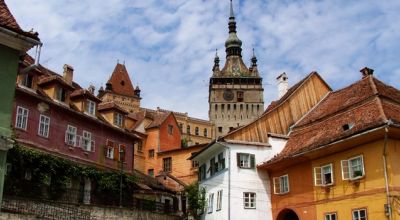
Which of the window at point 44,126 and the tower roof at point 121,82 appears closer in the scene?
the window at point 44,126

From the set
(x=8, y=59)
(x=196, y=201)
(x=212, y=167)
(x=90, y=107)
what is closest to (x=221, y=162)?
(x=212, y=167)

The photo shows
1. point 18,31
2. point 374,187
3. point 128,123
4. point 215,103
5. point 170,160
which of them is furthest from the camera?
point 215,103

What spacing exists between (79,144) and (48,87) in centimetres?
464

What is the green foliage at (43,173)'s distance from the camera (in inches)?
1069

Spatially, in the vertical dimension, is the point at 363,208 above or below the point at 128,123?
below

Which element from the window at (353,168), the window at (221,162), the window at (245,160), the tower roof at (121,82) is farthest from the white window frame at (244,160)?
the tower roof at (121,82)

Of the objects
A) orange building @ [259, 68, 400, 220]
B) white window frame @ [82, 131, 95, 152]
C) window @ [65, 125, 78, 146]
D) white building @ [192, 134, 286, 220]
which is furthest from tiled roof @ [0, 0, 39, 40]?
white window frame @ [82, 131, 95, 152]

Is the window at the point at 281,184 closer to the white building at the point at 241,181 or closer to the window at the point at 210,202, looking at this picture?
the white building at the point at 241,181

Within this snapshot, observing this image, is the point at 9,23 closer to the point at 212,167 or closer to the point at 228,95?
the point at 212,167

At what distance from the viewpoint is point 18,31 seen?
12.5m

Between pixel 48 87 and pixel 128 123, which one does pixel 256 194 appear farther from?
pixel 128 123

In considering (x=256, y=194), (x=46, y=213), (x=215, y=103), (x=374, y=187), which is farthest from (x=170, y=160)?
(x=215, y=103)

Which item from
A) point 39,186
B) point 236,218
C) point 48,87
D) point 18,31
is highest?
point 48,87

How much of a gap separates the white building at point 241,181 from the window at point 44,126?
35.9 feet
